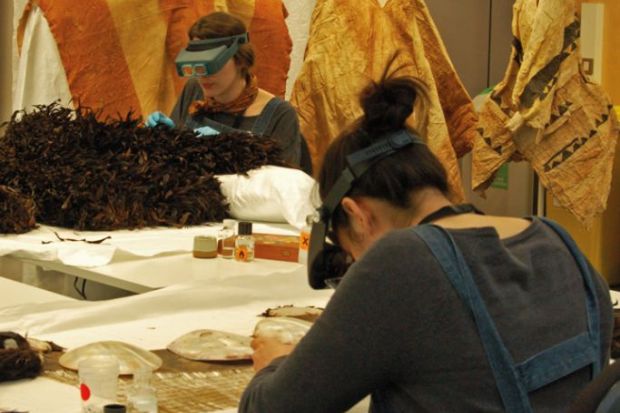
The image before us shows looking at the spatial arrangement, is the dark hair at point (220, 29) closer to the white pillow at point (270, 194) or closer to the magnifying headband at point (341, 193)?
the white pillow at point (270, 194)

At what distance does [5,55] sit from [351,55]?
1721 mm

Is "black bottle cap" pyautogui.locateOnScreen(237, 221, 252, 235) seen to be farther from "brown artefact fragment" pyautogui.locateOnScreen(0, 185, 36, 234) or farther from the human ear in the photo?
the human ear

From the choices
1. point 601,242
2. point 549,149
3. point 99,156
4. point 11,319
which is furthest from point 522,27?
point 11,319

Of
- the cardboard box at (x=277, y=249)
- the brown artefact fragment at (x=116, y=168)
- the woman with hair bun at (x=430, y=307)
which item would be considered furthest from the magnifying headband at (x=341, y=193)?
A: the brown artefact fragment at (x=116, y=168)

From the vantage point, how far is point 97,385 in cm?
155

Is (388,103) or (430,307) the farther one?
(388,103)

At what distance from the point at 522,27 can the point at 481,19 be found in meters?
1.69

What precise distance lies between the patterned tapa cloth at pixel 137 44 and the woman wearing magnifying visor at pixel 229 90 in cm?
84

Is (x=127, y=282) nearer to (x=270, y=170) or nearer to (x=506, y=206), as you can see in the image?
(x=270, y=170)

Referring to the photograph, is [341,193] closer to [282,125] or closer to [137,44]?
[282,125]


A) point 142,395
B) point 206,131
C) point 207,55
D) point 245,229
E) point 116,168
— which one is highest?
point 207,55

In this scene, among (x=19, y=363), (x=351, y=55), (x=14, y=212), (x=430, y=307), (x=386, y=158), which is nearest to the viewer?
(x=430, y=307)

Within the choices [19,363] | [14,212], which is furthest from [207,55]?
[19,363]

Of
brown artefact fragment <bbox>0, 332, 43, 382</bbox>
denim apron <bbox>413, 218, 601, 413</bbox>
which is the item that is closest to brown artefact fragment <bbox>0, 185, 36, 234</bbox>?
brown artefact fragment <bbox>0, 332, 43, 382</bbox>
